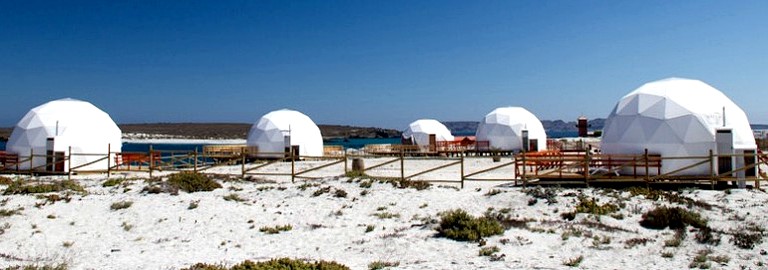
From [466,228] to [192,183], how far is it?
11176 mm

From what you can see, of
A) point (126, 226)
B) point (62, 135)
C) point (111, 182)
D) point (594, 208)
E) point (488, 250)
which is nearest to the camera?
point (488, 250)

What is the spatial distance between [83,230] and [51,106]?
21.8 metres

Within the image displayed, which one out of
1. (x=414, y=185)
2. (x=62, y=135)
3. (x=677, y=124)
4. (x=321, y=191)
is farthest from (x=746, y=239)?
(x=62, y=135)

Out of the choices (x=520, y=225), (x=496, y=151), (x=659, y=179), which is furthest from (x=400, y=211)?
(x=496, y=151)

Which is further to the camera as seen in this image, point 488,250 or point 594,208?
point 594,208

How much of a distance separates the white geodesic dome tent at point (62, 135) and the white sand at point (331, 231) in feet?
40.5

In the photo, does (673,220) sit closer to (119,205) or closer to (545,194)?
(545,194)

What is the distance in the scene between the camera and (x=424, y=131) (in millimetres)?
56125

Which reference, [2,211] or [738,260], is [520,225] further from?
[2,211]

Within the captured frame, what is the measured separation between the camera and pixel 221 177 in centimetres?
2238

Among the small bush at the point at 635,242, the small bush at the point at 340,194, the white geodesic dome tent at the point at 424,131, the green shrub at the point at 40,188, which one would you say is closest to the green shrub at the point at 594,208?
the small bush at the point at 635,242

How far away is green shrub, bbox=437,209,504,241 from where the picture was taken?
11.4 meters

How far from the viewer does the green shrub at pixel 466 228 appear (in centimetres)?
1138

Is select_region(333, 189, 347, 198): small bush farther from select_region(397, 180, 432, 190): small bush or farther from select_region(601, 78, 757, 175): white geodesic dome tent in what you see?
select_region(601, 78, 757, 175): white geodesic dome tent
